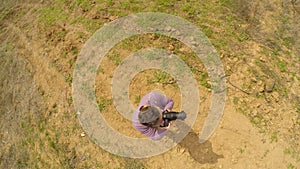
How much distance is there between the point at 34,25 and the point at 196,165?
6.56 m

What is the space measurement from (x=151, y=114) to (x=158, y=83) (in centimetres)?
280

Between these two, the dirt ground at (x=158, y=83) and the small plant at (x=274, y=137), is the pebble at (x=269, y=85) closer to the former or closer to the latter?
the dirt ground at (x=158, y=83)

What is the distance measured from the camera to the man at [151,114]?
5.59m

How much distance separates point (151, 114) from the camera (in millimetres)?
5566

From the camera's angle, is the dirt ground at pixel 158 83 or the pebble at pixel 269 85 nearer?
the dirt ground at pixel 158 83

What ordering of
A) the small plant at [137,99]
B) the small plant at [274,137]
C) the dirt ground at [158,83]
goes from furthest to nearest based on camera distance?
the small plant at [137,99] < the dirt ground at [158,83] < the small plant at [274,137]

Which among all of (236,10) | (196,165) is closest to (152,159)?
(196,165)

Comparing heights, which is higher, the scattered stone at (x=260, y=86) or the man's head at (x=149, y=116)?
the man's head at (x=149, y=116)

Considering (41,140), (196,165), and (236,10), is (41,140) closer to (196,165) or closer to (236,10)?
(196,165)

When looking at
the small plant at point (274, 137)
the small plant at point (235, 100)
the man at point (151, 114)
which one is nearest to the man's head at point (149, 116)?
the man at point (151, 114)

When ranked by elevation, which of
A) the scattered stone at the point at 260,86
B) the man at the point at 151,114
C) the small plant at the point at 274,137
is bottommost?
the small plant at the point at 274,137

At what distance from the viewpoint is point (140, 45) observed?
8953 millimetres

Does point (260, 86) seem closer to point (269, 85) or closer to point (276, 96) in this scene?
point (269, 85)

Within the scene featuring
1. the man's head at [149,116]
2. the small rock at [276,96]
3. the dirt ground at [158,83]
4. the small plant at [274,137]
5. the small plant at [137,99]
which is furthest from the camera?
the small plant at [137,99]
